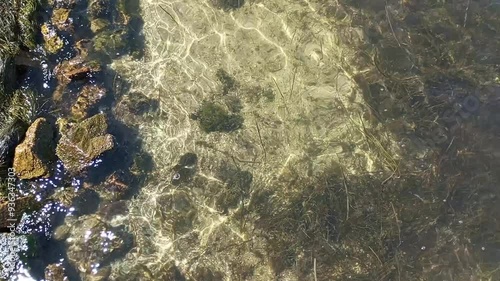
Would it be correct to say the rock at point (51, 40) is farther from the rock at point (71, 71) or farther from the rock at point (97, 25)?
the rock at point (97, 25)

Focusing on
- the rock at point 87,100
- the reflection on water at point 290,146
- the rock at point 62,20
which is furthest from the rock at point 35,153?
the rock at point 62,20

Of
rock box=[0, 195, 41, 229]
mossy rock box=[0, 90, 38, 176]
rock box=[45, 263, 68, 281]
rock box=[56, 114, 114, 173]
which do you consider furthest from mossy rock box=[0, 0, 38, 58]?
rock box=[45, 263, 68, 281]

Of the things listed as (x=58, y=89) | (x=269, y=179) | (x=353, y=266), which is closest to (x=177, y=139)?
(x=269, y=179)

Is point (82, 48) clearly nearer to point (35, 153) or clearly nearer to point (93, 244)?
point (35, 153)

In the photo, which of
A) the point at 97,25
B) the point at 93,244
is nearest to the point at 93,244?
the point at 93,244

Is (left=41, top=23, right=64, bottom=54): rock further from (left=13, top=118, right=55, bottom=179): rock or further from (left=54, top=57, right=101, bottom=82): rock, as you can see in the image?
(left=13, top=118, right=55, bottom=179): rock

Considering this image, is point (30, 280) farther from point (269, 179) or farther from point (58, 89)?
point (269, 179)
